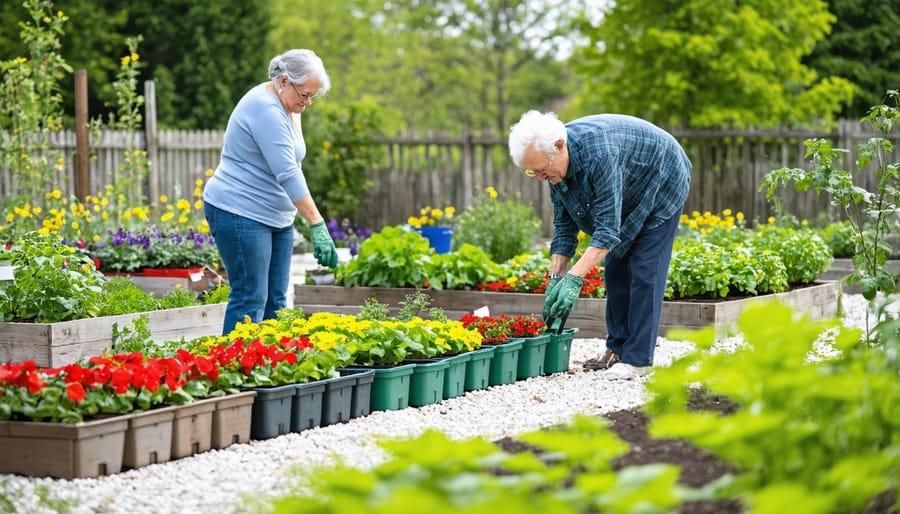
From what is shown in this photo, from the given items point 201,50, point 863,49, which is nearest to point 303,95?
point 201,50

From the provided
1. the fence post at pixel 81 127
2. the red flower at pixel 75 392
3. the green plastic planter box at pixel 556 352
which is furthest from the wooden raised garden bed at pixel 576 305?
the red flower at pixel 75 392

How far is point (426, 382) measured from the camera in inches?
201

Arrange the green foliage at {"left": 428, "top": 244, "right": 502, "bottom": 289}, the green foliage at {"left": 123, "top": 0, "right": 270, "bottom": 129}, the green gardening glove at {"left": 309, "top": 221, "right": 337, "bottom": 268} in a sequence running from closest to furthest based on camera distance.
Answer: the green gardening glove at {"left": 309, "top": 221, "right": 337, "bottom": 268} → the green foliage at {"left": 428, "top": 244, "right": 502, "bottom": 289} → the green foliage at {"left": 123, "top": 0, "right": 270, "bottom": 129}

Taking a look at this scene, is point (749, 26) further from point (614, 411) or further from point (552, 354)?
point (614, 411)

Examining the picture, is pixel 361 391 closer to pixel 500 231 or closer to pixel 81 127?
pixel 500 231

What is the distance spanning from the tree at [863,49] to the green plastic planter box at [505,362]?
13.8m

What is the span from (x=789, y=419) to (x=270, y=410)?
8.42 ft

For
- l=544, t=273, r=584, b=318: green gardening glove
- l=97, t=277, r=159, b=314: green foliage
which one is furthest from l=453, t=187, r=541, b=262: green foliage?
l=544, t=273, r=584, b=318: green gardening glove

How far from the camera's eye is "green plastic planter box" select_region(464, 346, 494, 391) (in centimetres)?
545

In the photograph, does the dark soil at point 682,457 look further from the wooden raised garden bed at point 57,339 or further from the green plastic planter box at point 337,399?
the wooden raised garden bed at point 57,339

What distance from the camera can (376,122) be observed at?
1522 centimetres

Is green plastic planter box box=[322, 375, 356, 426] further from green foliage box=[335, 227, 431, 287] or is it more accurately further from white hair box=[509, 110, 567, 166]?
green foliage box=[335, 227, 431, 287]

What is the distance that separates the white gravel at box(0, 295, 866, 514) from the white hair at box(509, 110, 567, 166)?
1.14m

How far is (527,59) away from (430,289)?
60.2 ft
